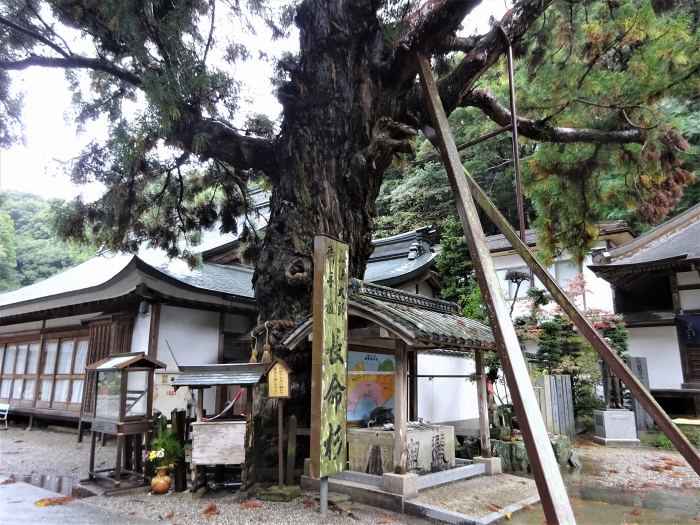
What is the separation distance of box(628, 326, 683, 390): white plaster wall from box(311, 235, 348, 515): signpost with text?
42.2 feet

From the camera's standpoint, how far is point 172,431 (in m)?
6.69

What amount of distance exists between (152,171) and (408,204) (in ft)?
55.0

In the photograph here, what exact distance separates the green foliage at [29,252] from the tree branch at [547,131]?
28299 millimetres

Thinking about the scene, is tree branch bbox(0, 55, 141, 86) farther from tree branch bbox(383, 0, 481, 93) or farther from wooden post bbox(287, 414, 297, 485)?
wooden post bbox(287, 414, 297, 485)

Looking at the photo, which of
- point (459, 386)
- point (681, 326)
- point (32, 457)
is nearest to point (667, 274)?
point (681, 326)

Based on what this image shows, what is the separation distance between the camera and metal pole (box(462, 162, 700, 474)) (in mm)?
2936

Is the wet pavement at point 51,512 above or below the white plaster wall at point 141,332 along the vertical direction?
below

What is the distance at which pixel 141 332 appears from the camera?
34.5ft

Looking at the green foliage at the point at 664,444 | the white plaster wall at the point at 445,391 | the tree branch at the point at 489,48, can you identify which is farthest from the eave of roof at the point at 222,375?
the green foliage at the point at 664,444

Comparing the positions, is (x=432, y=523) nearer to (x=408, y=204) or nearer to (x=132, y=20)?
(x=132, y=20)

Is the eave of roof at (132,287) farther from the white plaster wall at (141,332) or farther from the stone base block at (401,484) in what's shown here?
the stone base block at (401,484)

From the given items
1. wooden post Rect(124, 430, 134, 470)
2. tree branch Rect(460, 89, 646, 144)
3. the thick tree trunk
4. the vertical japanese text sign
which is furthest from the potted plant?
tree branch Rect(460, 89, 646, 144)

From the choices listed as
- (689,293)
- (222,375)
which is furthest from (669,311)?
(222,375)

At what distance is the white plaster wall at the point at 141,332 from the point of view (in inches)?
407
